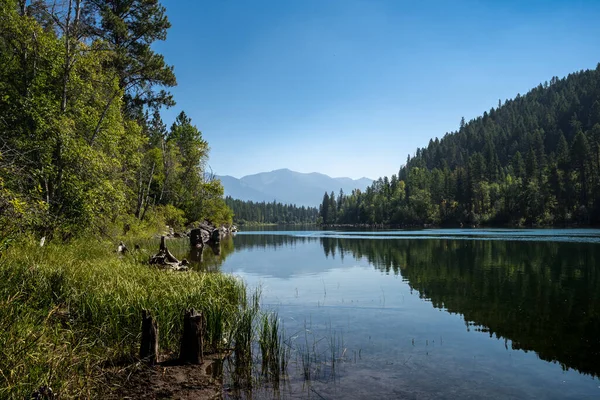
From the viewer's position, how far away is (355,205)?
7584 inches

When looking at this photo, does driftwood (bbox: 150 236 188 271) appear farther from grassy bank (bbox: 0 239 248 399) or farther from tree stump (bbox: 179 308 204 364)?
tree stump (bbox: 179 308 204 364)

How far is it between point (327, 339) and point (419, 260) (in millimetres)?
23532

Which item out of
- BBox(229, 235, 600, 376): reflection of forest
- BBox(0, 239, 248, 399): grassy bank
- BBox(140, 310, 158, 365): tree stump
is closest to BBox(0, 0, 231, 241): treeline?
BBox(0, 239, 248, 399): grassy bank

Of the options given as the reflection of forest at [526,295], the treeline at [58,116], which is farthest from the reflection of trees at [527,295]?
the treeline at [58,116]

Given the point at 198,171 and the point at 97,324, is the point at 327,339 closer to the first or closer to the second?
the point at 97,324

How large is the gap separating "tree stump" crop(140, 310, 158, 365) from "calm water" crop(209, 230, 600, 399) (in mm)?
2360

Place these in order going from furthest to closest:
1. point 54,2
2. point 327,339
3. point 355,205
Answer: point 355,205, point 54,2, point 327,339

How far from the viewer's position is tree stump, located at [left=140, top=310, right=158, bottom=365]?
8.35 metres

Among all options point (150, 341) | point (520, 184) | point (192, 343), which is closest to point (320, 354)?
point (192, 343)

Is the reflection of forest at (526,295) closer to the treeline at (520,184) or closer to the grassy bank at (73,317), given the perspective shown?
the grassy bank at (73,317)

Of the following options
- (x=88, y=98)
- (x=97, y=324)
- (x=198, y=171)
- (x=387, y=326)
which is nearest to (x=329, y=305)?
(x=387, y=326)

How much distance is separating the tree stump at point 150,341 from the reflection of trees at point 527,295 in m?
10.0

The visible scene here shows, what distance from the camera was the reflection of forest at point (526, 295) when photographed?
455 inches

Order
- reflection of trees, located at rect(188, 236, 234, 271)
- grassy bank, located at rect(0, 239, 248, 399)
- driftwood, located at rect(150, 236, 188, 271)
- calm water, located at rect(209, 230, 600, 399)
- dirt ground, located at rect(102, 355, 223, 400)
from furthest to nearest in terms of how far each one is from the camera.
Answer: reflection of trees, located at rect(188, 236, 234, 271), driftwood, located at rect(150, 236, 188, 271), calm water, located at rect(209, 230, 600, 399), dirt ground, located at rect(102, 355, 223, 400), grassy bank, located at rect(0, 239, 248, 399)
